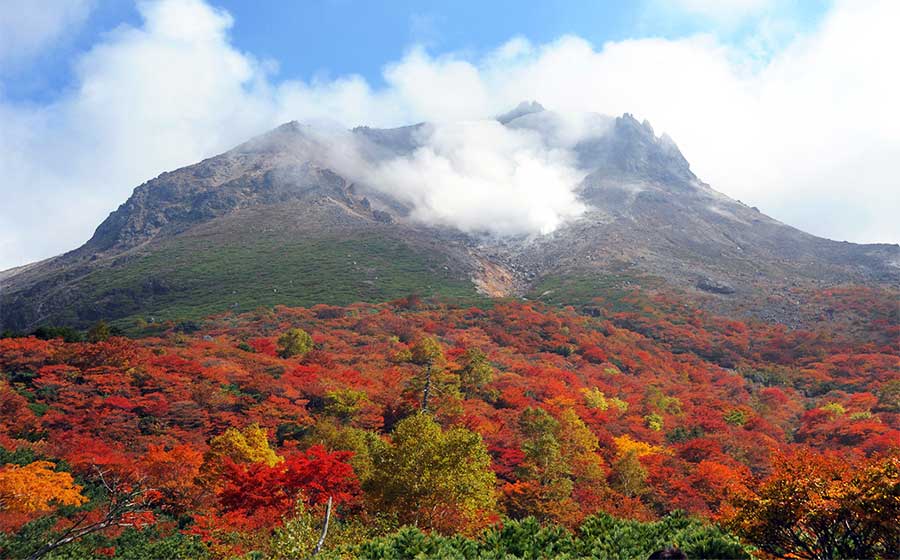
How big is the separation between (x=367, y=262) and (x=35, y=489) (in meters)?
114

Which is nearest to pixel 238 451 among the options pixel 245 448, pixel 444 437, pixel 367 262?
pixel 245 448

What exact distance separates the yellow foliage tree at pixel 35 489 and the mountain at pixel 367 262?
73.7 meters

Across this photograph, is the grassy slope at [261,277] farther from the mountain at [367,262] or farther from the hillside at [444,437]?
the hillside at [444,437]

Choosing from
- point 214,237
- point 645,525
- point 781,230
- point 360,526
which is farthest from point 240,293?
point 781,230

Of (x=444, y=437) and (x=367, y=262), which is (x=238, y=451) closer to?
(x=444, y=437)

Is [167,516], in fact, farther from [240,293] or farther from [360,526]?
[240,293]

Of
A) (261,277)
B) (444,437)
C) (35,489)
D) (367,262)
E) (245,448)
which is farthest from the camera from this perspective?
(367,262)

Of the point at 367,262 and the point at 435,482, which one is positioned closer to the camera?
the point at 435,482

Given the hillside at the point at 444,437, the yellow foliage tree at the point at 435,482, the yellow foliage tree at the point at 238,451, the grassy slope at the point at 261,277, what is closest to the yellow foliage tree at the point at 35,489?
the hillside at the point at 444,437

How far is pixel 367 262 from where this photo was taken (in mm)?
141125

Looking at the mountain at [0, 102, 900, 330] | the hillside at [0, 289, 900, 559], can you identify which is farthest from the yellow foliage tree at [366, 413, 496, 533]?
the mountain at [0, 102, 900, 330]

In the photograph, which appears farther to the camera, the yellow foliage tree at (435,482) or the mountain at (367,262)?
the mountain at (367,262)

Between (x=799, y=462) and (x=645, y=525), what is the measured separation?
5925 mm

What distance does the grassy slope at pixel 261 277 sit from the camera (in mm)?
111312
